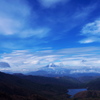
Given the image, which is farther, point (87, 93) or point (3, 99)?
point (87, 93)

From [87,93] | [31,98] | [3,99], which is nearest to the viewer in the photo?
[3,99]

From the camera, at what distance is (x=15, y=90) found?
146375 millimetres

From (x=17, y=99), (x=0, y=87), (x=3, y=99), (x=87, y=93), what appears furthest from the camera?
(x=87, y=93)

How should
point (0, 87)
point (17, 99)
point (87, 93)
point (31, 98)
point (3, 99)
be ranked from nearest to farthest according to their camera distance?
point (3, 99)
point (17, 99)
point (31, 98)
point (0, 87)
point (87, 93)

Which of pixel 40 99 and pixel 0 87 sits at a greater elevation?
pixel 0 87

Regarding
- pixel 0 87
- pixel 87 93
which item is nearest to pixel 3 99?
pixel 0 87

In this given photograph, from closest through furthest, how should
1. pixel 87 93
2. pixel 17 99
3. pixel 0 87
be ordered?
pixel 17 99 < pixel 0 87 < pixel 87 93

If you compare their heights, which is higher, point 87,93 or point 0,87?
point 0,87

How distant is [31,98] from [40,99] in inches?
298

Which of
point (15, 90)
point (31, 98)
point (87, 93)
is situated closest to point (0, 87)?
point (15, 90)

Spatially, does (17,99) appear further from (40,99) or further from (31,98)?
(40,99)

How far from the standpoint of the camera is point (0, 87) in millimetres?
140625

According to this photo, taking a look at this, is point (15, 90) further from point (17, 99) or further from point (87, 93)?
point (87, 93)

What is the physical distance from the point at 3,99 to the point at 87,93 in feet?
438
